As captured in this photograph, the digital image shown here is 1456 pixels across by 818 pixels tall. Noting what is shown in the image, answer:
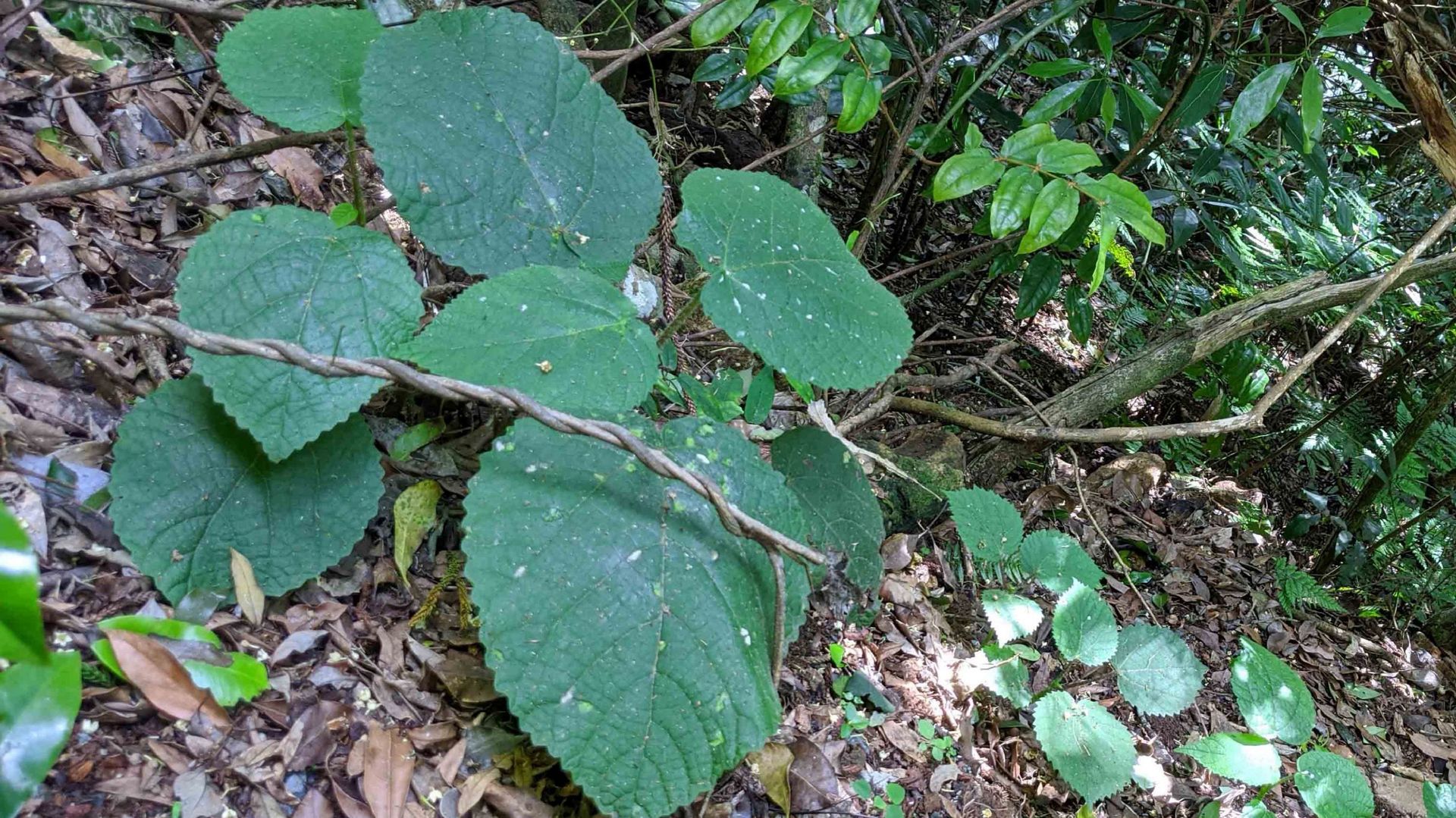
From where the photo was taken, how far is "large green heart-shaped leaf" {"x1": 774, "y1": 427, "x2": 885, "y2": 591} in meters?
1.79

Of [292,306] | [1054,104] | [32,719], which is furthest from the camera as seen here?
[1054,104]

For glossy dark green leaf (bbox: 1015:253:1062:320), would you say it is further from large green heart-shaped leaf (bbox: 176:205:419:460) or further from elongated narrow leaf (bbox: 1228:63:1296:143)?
large green heart-shaped leaf (bbox: 176:205:419:460)

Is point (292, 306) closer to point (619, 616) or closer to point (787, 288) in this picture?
point (619, 616)

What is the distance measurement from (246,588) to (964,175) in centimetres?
153

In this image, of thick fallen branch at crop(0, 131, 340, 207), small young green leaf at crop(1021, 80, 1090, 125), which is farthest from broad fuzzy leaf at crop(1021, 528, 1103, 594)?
thick fallen branch at crop(0, 131, 340, 207)

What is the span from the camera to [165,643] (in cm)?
113

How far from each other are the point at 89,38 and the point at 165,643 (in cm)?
141

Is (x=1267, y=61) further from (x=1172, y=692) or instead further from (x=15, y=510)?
(x=15, y=510)

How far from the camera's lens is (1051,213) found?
1.77 m

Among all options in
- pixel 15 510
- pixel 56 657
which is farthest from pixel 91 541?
pixel 56 657

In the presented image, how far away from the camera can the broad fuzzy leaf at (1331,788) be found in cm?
193

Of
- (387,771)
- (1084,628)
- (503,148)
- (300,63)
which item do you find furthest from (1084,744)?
(300,63)

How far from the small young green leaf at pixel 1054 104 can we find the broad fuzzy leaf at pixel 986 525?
3.36 feet

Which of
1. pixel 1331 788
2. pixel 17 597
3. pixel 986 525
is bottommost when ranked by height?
pixel 1331 788
